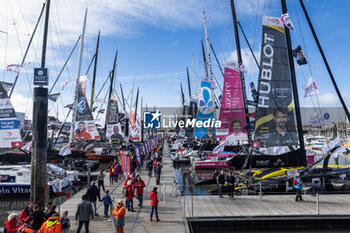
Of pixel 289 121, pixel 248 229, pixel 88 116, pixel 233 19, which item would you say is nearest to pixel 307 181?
pixel 289 121

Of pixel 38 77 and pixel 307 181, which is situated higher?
pixel 38 77

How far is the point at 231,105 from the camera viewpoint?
2191cm

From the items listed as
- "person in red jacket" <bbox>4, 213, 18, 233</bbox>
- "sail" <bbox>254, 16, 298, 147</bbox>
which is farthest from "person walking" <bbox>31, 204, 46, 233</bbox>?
"sail" <bbox>254, 16, 298, 147</bbox>

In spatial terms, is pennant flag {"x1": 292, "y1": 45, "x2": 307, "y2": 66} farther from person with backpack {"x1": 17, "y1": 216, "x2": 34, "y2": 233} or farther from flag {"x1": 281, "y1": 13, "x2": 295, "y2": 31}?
person with backpack {"x1": 17, "y1": 216, "x2": 34, "y2": 233}

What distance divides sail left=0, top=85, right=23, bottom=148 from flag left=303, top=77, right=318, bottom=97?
17.0 m

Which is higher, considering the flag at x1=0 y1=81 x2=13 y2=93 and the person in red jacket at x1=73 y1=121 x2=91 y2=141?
the flag at x1=0 y1=81 x2=13 y2=93

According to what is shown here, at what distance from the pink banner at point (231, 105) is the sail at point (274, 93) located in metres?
6.37

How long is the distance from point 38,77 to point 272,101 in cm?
1151

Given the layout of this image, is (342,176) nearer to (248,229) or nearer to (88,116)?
(248,229)

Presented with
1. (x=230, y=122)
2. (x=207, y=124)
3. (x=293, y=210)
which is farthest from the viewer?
(x=207, y=124)

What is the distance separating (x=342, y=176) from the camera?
589 inches

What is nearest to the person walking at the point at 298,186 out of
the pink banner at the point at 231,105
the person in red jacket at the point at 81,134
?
the pink banner at the point at 231,105

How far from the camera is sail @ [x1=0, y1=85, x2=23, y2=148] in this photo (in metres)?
16.6

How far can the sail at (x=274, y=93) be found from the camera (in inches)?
577
